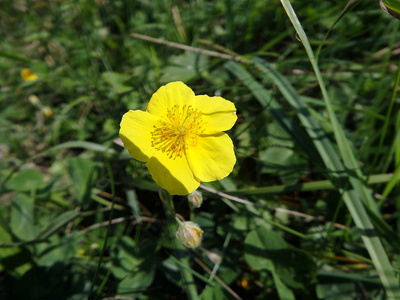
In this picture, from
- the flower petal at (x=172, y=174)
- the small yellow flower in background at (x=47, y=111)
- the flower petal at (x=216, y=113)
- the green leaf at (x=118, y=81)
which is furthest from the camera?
the small yellow flower in background at (x=47, y=111)

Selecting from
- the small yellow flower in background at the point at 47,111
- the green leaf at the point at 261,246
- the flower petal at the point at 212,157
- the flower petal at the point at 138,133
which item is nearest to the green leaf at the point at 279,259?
the green leaf at the point at 261,246

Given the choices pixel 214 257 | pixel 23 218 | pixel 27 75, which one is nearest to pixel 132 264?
pixel 214 257

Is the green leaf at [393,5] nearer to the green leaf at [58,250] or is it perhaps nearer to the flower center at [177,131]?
the flower center at [177,131]

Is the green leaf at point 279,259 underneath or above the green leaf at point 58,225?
underneath

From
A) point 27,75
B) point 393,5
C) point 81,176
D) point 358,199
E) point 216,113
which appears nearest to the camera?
point 393,5

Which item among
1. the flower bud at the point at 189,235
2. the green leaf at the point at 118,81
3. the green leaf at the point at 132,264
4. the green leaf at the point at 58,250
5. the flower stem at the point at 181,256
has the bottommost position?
the green leaf at the point at 58,250

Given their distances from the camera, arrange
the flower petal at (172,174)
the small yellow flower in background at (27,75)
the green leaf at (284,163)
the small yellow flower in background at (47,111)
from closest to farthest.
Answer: the flower petal at (172,174), the green leaf at (284,163), the small yellow flower in background at (47,111), the small yellow flower in background at (27,75)

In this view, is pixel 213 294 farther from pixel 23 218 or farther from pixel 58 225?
pixel 23 218

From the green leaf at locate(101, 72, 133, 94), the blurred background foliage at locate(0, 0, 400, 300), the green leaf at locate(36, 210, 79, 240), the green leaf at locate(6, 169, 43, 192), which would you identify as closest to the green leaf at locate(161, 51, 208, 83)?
the blurred background foliage at locate(0, 0, 400, 300)
